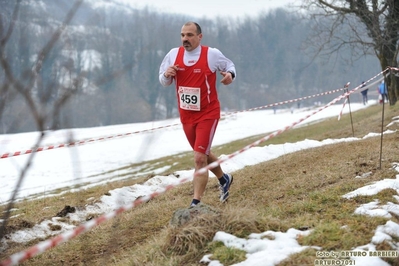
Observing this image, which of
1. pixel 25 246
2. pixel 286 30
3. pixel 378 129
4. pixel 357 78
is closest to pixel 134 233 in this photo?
pixel 25 246

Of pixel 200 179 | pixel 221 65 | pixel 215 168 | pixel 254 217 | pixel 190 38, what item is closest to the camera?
pixel 254 217

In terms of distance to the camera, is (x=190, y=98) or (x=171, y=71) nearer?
(x=171, y=71)

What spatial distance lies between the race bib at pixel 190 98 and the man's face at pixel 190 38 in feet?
1.61

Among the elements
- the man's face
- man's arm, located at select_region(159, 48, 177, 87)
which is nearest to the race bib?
man's arm, located at select_region(159, 48, 177, 87)

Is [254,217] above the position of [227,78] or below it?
below

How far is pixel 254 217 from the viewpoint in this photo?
4906mm

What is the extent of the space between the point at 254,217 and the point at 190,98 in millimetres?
2086

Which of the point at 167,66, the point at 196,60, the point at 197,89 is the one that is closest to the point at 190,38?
the point at 196,60

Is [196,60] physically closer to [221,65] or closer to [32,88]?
[221,65]

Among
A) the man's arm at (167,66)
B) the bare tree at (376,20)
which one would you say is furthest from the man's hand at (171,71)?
the bare tree at (376,20)

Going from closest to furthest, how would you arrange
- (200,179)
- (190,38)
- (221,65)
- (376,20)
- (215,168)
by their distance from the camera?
(200,179)
(190,38)
(221,65)
(215,168)
(376,20)

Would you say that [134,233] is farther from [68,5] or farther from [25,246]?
[68,5]

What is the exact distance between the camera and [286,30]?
13750 cm

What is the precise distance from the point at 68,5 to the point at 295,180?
553 cm
